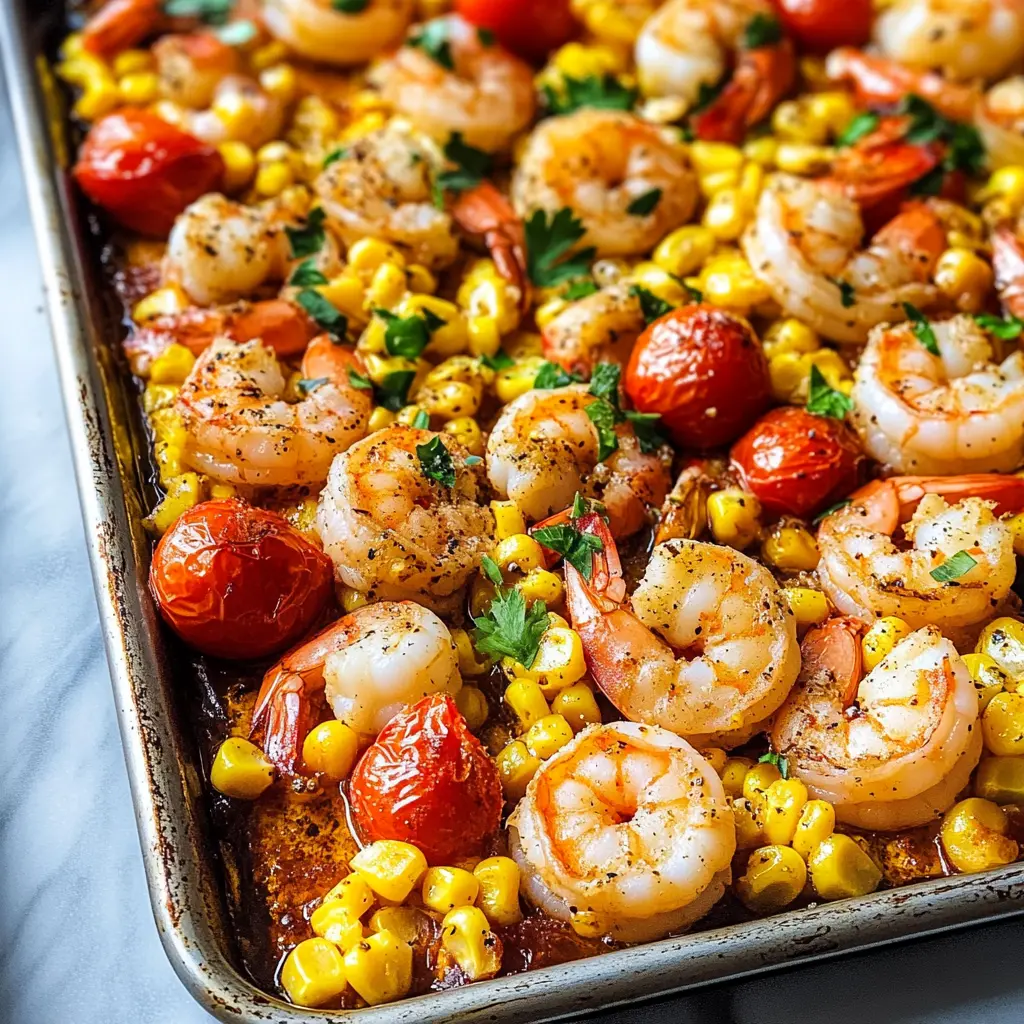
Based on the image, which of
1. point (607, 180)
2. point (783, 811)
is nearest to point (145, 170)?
point (607, 180)

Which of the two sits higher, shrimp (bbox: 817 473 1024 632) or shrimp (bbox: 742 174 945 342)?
shrimp (bbox: 742 174 945 342)

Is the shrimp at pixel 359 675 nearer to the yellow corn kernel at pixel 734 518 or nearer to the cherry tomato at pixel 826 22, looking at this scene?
the yellow corn kernel at pixel 734 518

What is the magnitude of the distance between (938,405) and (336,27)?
→ 279cm

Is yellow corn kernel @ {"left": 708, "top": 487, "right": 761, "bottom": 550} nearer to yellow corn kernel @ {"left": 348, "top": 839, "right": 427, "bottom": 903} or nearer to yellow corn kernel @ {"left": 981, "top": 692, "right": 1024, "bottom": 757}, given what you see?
yellow corn kernel @ {"left": 981, "top": 692, "right": 1024, "bottom": 757}

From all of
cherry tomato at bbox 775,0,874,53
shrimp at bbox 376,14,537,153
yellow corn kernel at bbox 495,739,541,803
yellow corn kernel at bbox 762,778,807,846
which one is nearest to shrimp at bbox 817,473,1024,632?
yellow corn kernel at bbox 762,778,807,846

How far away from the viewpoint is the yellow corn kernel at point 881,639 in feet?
11.0

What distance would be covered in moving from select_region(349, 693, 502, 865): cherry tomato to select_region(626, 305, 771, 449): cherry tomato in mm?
1243

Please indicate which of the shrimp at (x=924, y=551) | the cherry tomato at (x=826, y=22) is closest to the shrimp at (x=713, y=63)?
the cherry tomato at (x=826, y=22)

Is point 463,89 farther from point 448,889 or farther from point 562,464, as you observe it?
point 448,889

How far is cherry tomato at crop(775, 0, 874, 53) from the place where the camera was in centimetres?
510

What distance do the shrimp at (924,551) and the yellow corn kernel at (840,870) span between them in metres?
0.68

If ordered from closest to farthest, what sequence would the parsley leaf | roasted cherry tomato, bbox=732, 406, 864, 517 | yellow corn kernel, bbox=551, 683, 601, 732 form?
yellow corn kernel, bbox=551, 683, 601, 732 → roasted cherry tomato, bbox=732, 406, 864, 517 → the parsley leaf

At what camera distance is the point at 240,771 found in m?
Result: 3.19

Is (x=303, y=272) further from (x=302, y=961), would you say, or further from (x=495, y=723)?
(x=302, y=961)
